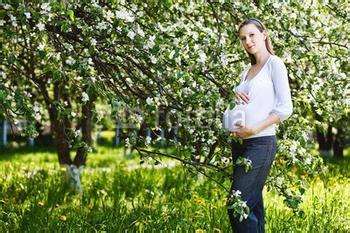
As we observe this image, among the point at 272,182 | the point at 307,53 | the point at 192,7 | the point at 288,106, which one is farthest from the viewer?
the point at 192,7

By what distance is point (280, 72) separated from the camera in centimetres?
367

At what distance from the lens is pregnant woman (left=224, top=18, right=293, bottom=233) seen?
3650mm

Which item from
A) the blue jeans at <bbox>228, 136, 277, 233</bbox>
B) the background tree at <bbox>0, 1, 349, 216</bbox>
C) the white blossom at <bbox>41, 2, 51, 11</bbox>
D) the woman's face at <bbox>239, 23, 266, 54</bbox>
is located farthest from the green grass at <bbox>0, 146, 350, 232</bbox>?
the white blossom at <bbox>41, 2, 51, 11</bbox>

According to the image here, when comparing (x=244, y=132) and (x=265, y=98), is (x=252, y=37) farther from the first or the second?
(x=244, y=132)

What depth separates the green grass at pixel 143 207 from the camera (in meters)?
5.12

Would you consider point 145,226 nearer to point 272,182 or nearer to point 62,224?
point 62,224

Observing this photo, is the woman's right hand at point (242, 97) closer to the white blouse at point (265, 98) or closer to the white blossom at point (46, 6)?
the white blouse at point (265, 98)

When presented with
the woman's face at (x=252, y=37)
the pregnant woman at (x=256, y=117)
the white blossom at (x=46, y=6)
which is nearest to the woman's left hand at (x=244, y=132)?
the pregnant woman at (x=256, y=117)

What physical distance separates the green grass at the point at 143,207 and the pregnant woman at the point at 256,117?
0.81m

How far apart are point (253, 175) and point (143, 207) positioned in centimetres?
258

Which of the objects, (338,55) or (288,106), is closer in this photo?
(288,106)

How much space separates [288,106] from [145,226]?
75.3 inches

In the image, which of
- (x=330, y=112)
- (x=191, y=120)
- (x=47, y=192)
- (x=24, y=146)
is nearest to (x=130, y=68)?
(x=191, y=120)

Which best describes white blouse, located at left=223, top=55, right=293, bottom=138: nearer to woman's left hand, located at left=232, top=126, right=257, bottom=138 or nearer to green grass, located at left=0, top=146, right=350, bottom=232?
woman's left hand, located at left=232, top=126, right=257, bottom=138
